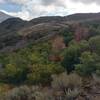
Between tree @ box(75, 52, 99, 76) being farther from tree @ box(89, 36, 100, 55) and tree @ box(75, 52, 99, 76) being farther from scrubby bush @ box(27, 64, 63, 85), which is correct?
tree @ box(89, 36, 100, 55)

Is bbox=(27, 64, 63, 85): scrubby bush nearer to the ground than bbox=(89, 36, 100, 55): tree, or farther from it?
nearer to the ground

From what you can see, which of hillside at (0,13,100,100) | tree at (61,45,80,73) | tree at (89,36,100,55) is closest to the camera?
hillside at (0,13,100,100)

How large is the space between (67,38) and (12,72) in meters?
27.6

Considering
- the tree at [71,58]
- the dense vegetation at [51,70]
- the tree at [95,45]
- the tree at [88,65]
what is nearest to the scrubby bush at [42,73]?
the dense vegetation at [51,70]

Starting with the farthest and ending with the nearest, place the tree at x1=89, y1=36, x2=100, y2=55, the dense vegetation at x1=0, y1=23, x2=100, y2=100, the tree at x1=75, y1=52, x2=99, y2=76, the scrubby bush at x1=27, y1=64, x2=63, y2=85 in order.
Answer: the tree at x1=89, y1=36, x2=100, y2=55, the scrubby bush at x1=27, y1=64, x2=63, y2=85, the tree at x1=75, y1=52, x2=99, y2=76, the dense vegetation at x1=0, y1=23, x2=100, y2=100

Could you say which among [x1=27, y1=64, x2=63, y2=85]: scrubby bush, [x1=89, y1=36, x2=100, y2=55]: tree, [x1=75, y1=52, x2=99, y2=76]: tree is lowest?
[x1=27, y1=64, x2=63, y2=85]: scrubby bush

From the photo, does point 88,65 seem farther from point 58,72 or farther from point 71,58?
point 71,58

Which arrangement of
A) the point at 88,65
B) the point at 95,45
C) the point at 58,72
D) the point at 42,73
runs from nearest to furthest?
the point at 88,65 < the point at 42,73 < the point at 58,72 < the point at 95,45

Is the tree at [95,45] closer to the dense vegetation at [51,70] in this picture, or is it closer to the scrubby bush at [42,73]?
the dense vegetation at [51,70]

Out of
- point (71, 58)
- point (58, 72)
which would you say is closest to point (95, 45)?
point (71, 58)

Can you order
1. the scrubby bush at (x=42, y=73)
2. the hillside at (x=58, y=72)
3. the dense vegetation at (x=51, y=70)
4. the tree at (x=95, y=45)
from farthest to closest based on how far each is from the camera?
the tree at (x=95, y=45), the scrubby bush at (x=42, y=73), the dense vegetation at (x=51, y=70), the hillside at (x=58, y=72)

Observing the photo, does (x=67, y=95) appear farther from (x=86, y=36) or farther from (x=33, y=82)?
(x=86, y=36)

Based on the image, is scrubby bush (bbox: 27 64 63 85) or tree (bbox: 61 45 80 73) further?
tree (bbox: 61 45 80 73)

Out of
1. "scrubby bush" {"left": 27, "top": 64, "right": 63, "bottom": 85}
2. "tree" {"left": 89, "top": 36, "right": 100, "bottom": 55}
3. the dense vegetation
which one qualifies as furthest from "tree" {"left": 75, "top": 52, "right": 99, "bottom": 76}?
"tree" {"left": 89, "top": 36, "right": 100, "bottom": 55}
